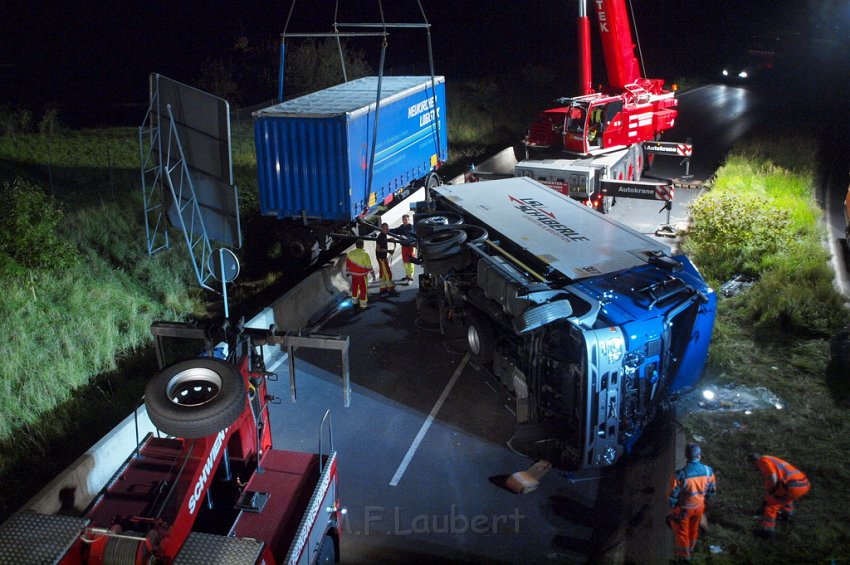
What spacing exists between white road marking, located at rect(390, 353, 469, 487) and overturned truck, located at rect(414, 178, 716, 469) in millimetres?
541

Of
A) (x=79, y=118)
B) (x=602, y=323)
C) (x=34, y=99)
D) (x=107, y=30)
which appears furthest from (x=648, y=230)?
(x=107, y=30)

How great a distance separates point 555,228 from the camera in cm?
1101

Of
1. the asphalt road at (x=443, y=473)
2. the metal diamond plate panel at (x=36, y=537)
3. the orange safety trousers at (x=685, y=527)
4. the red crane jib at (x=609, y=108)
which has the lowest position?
the asphalt road at (x=443, y=473)

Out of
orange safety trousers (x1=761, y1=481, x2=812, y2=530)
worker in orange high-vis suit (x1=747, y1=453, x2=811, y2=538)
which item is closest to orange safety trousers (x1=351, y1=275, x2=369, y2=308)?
worker in orange high-vis suit (x1=747, y1=453, x2=811, y2=538)

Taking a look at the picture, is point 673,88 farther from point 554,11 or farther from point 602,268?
point 554,11

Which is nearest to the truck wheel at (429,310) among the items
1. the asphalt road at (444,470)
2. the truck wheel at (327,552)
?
the asphalt road at (444,470)

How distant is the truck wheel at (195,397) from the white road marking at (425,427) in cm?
402

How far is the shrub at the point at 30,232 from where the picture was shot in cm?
1234

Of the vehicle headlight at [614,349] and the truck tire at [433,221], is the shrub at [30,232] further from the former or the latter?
the vehicle headlight at [614,349]

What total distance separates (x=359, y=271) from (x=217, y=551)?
8495 millimetres

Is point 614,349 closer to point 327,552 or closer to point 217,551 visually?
point 327,552

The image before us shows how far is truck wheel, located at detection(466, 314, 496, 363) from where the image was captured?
10.5 meters

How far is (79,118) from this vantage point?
28734 millimetres

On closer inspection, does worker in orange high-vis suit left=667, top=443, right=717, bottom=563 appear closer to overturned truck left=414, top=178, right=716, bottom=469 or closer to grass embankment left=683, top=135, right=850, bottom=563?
grass embankment left=683, top=135, right=850, bottom=563
